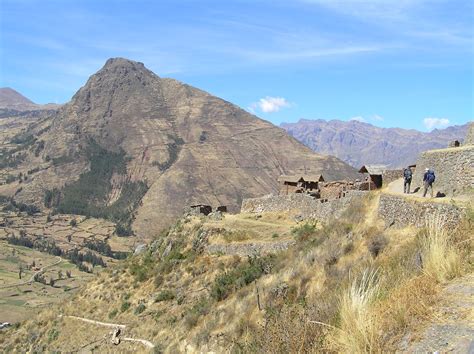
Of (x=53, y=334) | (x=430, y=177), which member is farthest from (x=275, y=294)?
(x=53, y=334)

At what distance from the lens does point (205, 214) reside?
45.1 meters

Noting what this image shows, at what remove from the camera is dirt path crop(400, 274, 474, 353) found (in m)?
5.87

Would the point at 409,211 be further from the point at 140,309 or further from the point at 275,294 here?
the point at 140,309

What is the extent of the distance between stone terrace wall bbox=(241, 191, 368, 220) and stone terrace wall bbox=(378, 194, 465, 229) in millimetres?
6111

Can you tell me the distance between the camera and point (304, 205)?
3806 cm

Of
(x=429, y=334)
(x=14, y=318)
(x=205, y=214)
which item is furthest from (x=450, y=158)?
(x=14, y=318)

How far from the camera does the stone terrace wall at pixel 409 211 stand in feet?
51.8

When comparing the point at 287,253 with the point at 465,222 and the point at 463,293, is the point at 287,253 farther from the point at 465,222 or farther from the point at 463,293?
the point at 463,293

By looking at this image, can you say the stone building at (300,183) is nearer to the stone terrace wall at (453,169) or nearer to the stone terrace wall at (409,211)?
the stone terrace wall at (453,169)

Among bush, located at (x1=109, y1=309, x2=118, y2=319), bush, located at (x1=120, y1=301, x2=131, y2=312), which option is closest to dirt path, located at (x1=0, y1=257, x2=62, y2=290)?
bush, located at (x1=109, y1=309, x2=118, y2=319)

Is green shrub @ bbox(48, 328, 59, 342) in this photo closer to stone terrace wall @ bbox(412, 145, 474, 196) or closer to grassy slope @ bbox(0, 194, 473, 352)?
grassy slope @ bbox(0, 194, 473, 352)

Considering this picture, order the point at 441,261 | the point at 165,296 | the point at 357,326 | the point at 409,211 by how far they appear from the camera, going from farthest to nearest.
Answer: the point at 165,296, the point at 409,211, the point at 441,261, the point at 357,326

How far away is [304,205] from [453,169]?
1737cm

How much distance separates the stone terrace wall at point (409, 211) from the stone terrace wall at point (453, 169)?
2.70m
